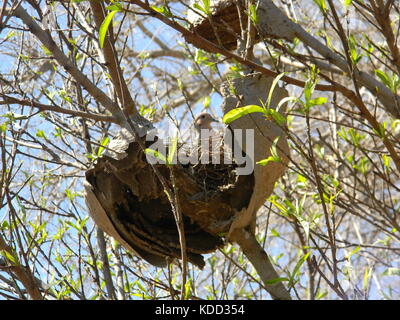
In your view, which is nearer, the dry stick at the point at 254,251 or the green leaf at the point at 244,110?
the green leaf at the point at 244,110

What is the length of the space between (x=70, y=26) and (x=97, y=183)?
1.29 metres

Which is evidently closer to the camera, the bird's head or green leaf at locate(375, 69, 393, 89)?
green leaf at locate(375, 69, 393, 89)

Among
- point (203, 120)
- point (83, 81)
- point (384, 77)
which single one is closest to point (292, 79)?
point (384, 77)

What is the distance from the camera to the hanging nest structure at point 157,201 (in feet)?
8.95

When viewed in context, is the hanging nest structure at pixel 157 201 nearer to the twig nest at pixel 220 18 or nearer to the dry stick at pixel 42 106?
the dry stick at pixel 42 106

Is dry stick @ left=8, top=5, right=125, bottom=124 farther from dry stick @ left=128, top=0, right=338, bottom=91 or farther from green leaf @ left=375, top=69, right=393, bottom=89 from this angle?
green leaf @ left=375, top=69, right=393, bottom=89

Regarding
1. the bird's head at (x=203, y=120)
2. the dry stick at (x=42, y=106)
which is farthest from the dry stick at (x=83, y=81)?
the bird's head at (x=203, y=120)

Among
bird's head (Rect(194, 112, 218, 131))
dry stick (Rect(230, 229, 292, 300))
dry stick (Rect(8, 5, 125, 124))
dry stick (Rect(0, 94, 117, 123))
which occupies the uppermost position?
bird's head (Rect(194, 112, 218, 131))

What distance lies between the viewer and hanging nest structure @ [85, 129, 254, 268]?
2.73 meters

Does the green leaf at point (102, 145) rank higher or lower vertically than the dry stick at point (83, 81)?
lower

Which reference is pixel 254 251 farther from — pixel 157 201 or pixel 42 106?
pixel 42 106

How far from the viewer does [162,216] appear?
119 inches

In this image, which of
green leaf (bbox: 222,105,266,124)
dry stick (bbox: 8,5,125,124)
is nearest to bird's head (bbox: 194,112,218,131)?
dry stick (bbox: 8,5,125,124)
